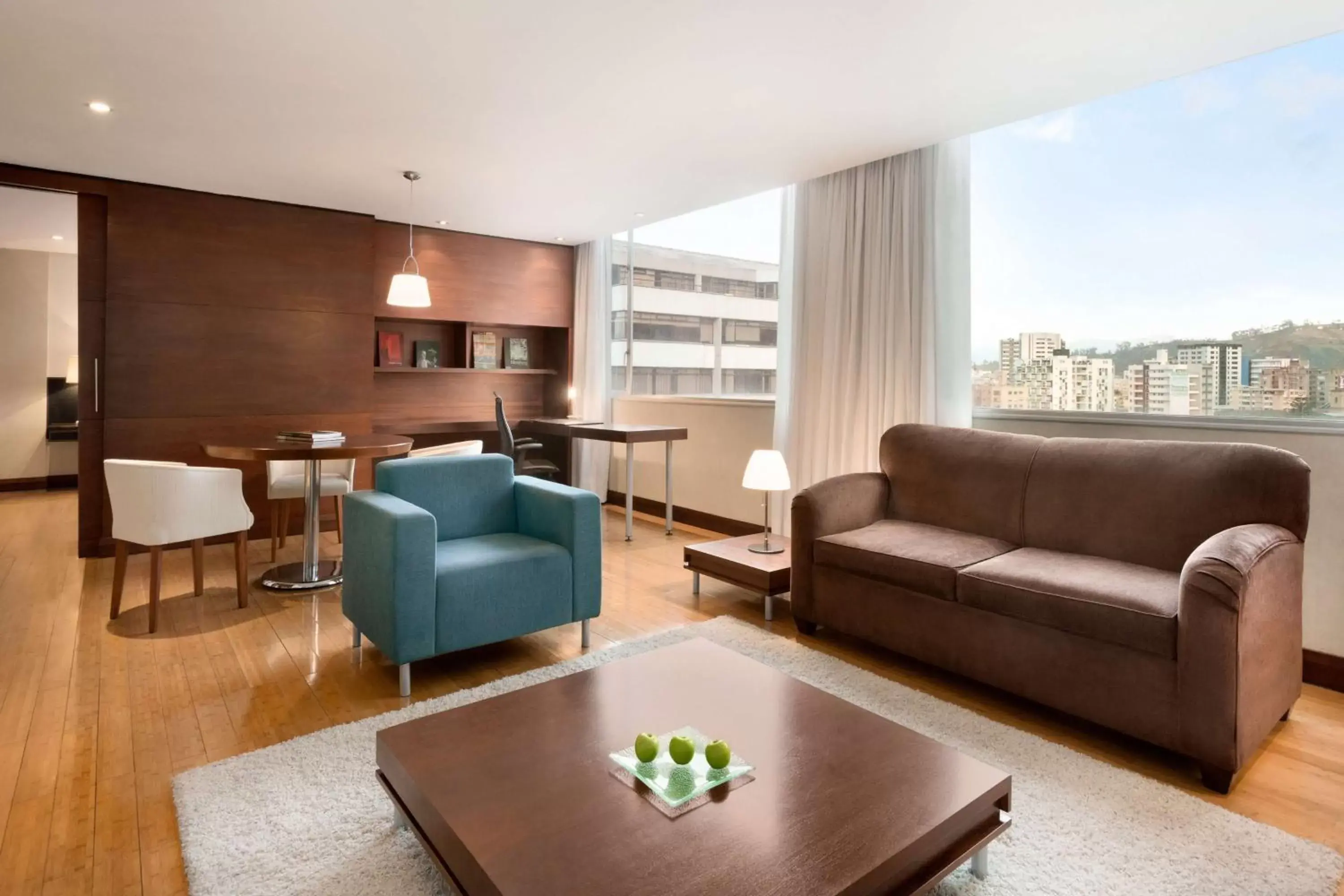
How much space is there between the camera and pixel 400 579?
8.33 feet

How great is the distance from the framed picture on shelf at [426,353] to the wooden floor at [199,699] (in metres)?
2.43

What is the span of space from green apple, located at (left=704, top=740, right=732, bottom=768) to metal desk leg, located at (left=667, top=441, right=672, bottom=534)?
12.8 feet

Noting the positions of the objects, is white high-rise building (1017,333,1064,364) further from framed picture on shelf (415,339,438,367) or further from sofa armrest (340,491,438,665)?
framed picture on shelf (415,339,438,367)

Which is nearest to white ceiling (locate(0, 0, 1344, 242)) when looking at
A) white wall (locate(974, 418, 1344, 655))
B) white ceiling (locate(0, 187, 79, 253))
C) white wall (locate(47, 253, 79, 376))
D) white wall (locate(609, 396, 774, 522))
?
white ceiling (locate(0, 187, 79, 253))

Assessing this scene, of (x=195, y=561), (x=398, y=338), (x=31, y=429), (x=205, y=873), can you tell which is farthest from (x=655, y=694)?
(x=31, y=429)

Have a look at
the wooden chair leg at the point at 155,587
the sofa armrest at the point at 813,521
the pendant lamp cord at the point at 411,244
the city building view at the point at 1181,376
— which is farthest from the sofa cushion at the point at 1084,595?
the pendant lamp cord at the point at 411,244

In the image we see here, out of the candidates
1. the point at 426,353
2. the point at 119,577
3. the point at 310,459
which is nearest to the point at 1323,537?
the point at 310,459

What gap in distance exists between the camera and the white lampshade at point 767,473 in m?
3.60

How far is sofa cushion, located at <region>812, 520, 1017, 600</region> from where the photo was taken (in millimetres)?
2736

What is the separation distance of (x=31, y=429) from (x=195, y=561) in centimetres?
498

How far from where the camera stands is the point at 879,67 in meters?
2.88

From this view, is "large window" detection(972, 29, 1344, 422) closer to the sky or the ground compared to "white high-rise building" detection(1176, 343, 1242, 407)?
closer to the sky

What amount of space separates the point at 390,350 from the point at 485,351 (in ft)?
2.71

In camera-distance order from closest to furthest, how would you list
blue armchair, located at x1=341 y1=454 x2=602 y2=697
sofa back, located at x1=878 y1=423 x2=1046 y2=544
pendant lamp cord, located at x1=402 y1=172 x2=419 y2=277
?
blue armchair, located at x1=341 y1=454 x2=602 y2=697 → sofa back, located at x1=878 y1=423 x2=1046 y2=544 → pendant lamp cord, located at x1=402 y1=172 x2=419 y2=277
